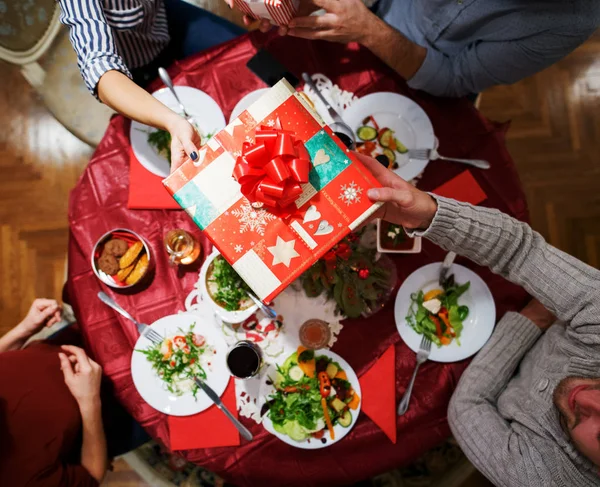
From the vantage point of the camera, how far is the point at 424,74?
175 cm

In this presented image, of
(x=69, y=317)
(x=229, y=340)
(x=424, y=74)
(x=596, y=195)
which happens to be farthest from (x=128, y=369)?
(x=596, y=195)

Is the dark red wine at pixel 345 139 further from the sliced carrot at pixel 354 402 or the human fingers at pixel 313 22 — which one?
the sliced carrot at pixel 354 402

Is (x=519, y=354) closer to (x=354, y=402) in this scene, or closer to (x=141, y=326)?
(x=354, y=402)

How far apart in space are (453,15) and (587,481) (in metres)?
1.79

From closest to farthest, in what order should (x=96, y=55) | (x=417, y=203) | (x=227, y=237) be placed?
(x=227, y=237)
(x=417, y=203)
(x=96, y=55)

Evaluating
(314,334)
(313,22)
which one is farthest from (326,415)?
(313,22)

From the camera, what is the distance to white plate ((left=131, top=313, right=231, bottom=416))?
1.67 meters

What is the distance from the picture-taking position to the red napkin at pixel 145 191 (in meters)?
1.76

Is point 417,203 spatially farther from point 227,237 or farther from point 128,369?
point 128,369

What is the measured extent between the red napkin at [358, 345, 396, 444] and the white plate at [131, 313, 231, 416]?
520mm

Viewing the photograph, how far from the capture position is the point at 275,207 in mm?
1250

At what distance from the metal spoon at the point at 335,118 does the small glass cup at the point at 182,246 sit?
71 centimetres

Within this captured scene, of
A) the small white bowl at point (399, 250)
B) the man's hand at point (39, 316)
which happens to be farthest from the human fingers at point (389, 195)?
the man's hand at point (39, 316)

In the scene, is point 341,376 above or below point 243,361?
below
